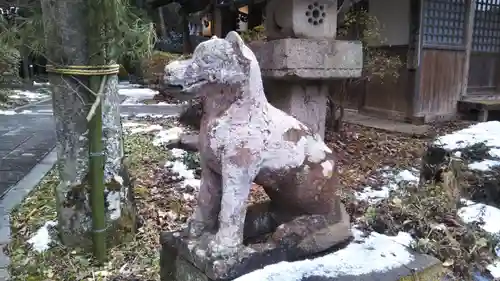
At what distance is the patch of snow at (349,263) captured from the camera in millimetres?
1691

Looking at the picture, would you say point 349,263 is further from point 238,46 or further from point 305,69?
point 305,69

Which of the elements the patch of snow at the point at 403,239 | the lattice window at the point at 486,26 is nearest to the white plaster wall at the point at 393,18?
the lattice window at the point at 486,26

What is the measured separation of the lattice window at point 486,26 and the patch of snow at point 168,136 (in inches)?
253

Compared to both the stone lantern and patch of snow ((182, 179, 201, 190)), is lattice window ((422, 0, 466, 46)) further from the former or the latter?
patch of snow ((182, 179, 201, 190))

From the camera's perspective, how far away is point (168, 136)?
586 cm

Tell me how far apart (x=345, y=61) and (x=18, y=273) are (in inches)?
138

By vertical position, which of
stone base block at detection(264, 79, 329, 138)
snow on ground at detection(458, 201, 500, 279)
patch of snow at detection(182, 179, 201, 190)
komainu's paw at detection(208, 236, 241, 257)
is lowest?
snow on ground at detection(458, 201, 500, 279)

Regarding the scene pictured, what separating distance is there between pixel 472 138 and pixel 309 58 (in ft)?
5.96

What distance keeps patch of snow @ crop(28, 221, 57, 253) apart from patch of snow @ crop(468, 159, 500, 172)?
3.45 m

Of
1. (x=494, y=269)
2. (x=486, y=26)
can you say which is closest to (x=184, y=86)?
(x=494, y=269)

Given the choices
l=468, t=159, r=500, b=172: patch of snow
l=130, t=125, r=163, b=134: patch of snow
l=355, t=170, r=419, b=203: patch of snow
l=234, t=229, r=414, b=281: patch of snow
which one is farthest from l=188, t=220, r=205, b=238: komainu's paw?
l=130, t=125, r=163, b=134: patch of snow

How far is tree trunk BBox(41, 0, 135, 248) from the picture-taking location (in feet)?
7.84

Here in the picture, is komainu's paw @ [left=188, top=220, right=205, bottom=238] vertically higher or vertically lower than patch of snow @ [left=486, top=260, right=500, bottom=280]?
higher

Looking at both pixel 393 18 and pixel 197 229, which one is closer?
pixel 197 229
